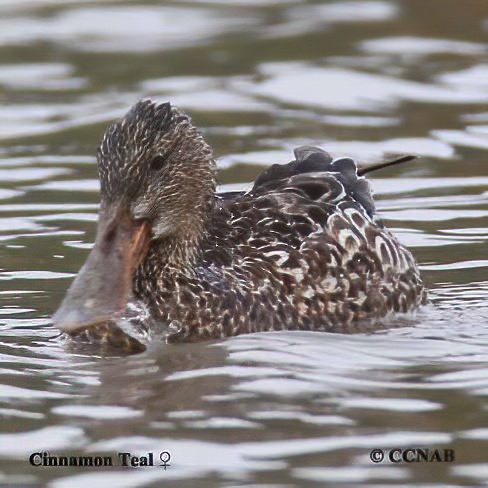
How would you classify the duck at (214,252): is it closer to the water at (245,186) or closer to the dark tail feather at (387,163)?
the water at (245,186)

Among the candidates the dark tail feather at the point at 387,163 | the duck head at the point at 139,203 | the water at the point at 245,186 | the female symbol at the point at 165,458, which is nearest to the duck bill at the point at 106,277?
the duck head at the point at 139,203

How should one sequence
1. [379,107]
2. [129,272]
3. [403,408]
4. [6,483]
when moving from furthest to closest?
[379,107]
[129,272]
[403,408]
[6,483]

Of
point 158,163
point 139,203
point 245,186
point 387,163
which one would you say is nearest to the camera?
point 139,203

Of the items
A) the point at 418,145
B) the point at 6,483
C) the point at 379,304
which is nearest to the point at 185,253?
the point at 379,304

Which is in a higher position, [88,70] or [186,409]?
[88,70]

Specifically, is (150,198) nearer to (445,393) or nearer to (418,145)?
(445,393)

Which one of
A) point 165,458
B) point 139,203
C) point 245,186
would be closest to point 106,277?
point 139,203

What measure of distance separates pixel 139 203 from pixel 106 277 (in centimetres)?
50

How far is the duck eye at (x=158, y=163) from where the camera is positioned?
33.8 ft

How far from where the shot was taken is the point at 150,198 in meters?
10.2

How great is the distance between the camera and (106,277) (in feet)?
32.2

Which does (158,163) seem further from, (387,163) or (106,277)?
(387,163)

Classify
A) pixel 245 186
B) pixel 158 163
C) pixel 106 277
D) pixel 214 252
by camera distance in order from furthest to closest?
pixel 245 186, pixel 214 252, pixel 158 163, pixel 106 277

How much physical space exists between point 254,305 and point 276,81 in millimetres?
7819
